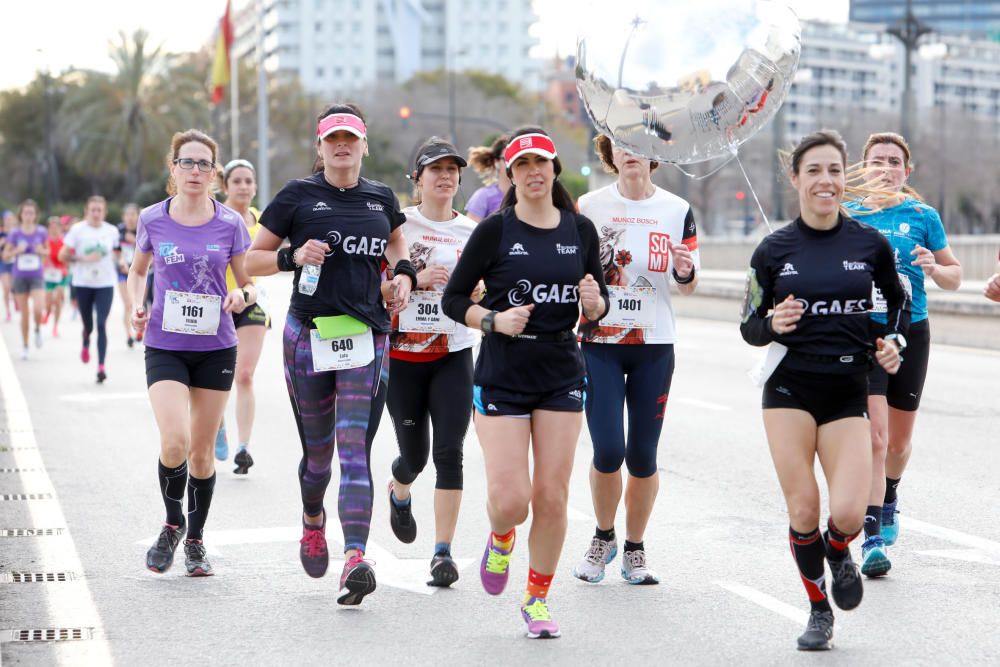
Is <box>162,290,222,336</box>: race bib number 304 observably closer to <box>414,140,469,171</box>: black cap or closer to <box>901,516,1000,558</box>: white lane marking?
<box>414,140,469,171</box>: black cap

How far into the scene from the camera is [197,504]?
7145 millimetres

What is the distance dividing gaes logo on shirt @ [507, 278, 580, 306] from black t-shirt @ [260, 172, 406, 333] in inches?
32.0

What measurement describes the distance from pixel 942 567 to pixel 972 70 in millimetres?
177406

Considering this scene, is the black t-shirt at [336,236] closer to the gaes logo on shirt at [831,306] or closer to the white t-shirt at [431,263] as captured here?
the white t-shirt at [431,263]

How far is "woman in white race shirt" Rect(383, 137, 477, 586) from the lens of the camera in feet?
22.4

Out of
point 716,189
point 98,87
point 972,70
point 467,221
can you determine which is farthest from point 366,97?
point 467,221

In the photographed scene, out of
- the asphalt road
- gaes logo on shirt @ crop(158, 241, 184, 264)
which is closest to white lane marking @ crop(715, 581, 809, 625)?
the asphalt road

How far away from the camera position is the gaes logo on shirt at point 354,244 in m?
6.33

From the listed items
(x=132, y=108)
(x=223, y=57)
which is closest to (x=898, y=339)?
(x=223, y=57)

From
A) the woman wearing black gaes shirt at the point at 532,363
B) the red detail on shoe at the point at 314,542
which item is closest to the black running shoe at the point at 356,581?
the red detail on shoe at the point at 314,542

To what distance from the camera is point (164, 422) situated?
22.6 ft

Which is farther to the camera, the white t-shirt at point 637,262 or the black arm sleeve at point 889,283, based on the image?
the white t-shirt at point 637,262

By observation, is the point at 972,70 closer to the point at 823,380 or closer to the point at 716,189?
the point at 716,189

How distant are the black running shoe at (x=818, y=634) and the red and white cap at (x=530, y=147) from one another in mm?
2060
